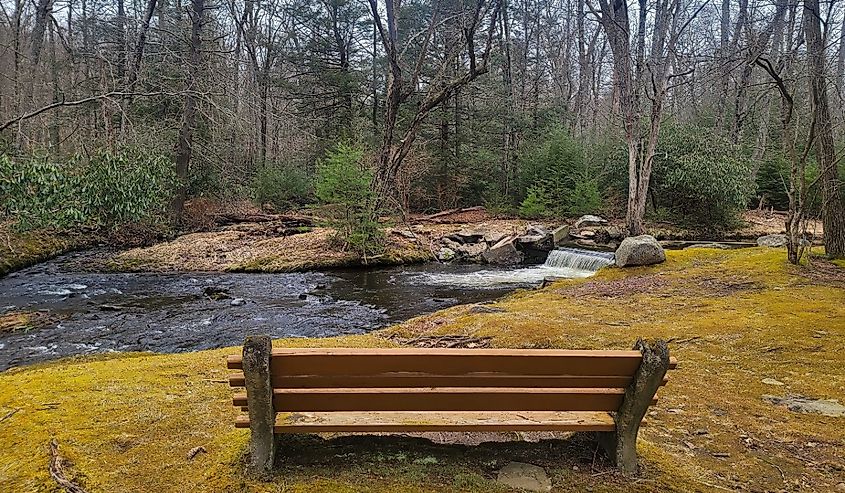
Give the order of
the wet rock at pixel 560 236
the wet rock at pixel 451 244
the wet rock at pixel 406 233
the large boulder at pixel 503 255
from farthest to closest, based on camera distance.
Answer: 1. the wet rock at pixel 560 236
2. the wet rock at pixel 406 233
3. the wet rock at pixel 451 244
4. the large boulder at pixel 503 255

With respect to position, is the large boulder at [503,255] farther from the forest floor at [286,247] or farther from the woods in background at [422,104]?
the woods in background at [422,104]

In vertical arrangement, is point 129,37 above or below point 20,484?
above

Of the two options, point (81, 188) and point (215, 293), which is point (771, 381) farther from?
point (81, 188)

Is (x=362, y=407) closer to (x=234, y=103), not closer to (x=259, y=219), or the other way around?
(x=234, y=103)

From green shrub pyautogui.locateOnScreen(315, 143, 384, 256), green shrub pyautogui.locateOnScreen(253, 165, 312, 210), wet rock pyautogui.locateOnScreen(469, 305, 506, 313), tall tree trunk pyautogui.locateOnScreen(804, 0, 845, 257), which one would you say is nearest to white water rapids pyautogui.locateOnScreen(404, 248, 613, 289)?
green shrub pyautogui.locateOnScreen(315, 143, 384, 256)

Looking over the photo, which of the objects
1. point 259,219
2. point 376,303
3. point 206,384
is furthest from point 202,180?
point 206,384

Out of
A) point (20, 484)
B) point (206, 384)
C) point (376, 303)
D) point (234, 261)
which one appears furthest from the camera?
point (234, 261)

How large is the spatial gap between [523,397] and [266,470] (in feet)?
4.42

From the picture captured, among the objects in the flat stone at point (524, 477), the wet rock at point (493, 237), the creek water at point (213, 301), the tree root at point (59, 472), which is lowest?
the creek water at point (213, 301)

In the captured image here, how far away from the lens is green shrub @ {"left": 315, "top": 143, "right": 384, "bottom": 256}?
1430 cm

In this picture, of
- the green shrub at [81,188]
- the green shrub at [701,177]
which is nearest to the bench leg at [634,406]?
the green shrub at [81,188]

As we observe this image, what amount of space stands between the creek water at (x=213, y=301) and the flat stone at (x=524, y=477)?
5345 mm

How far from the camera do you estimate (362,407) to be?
8.61 feet

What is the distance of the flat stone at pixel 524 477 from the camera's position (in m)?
2.70
